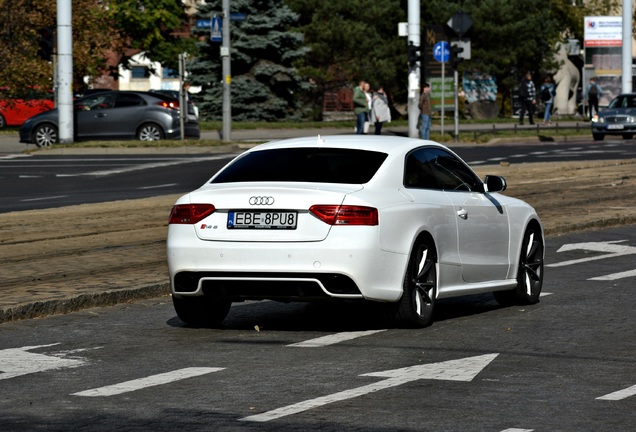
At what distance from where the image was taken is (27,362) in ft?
30.8

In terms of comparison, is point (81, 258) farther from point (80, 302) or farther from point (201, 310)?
point (201, 310)

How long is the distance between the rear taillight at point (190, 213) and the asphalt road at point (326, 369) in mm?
777

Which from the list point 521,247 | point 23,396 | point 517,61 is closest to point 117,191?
point 521,247

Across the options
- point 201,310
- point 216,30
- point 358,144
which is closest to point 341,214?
point 358,144

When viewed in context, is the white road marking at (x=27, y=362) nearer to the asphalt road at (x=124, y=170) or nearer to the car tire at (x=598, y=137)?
the asphalt road at (x=124, y=170)

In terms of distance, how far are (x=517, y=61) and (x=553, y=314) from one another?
211 ft

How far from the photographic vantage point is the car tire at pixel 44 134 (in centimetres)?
4391

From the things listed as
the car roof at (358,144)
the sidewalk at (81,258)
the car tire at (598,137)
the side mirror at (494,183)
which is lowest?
the car tire at (598,137)

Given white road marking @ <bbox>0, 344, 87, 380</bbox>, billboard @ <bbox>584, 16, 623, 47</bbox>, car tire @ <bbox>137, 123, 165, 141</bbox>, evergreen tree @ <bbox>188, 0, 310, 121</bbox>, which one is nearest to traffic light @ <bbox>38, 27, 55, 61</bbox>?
car tire @ <bbox>137, 123, 165, 141</bbox>

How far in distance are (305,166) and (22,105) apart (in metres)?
54.9

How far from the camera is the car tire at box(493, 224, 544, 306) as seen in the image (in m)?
12.6

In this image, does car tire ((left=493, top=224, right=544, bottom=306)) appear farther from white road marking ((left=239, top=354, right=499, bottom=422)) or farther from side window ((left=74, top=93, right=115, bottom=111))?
side window ((left=74, top=93, right=115, bottom=111))

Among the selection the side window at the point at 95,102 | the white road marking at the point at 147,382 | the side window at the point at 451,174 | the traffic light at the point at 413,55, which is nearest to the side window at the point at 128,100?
the side window at the point at 95,102

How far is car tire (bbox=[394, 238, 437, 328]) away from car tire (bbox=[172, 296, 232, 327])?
1.35 meters
